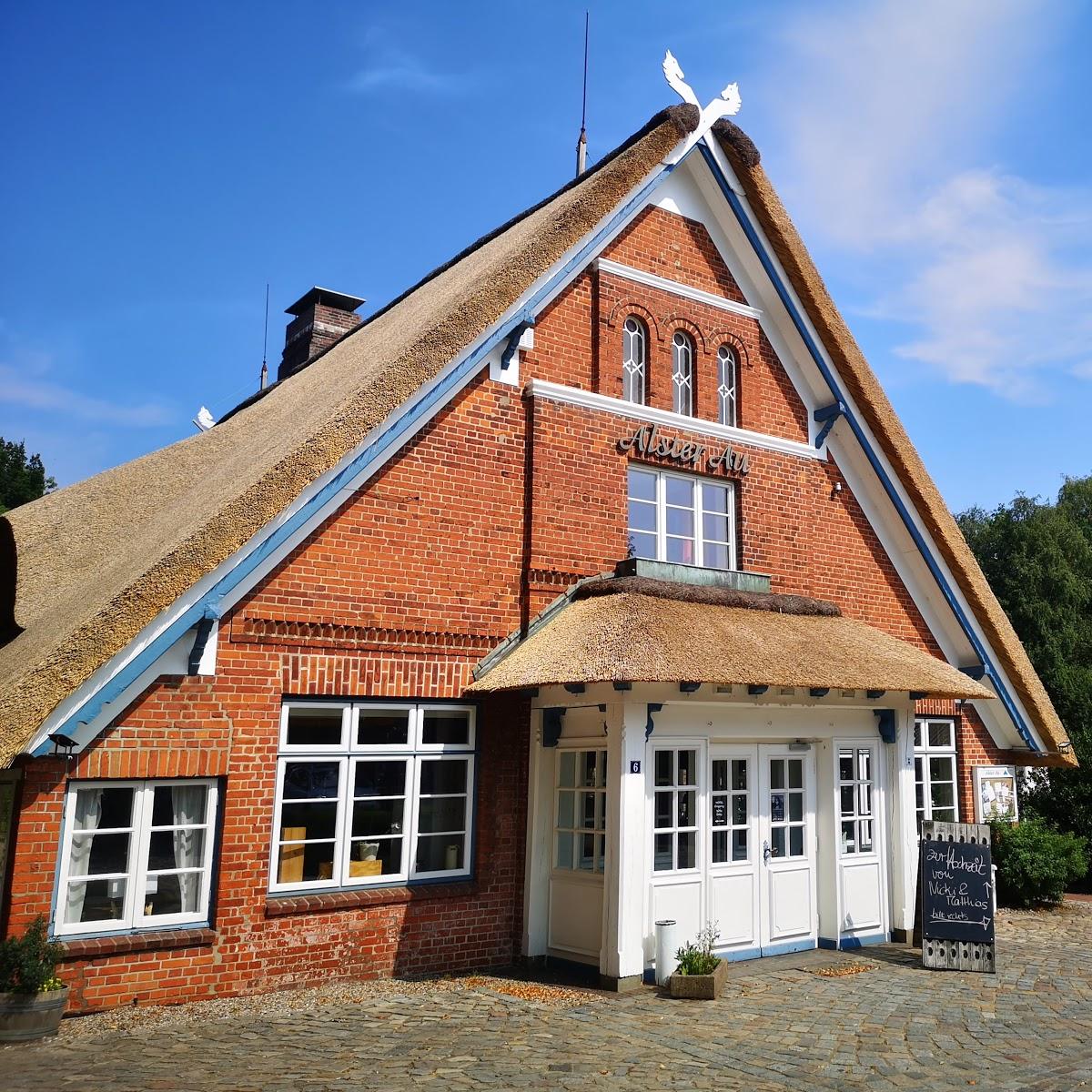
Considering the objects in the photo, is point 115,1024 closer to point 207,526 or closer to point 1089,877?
point 207,526

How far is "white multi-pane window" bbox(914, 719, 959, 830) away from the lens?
13.5 m

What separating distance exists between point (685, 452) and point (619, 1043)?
253 inches

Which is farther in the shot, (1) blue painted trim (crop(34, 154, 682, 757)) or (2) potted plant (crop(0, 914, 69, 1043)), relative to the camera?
(1) blue painted trim (crop(34, 154, 682, 757))

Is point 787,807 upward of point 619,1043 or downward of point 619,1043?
upward

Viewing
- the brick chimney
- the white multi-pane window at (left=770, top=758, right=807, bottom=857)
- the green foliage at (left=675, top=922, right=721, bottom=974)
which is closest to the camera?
the green foliage at (left=675, top=922, right=721, bottom=974)

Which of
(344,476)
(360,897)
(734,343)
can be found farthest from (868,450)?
(360,897)

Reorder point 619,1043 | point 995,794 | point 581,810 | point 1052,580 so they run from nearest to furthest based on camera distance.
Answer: point 619,1043, point 581,810, point 995,794, point 1052,580

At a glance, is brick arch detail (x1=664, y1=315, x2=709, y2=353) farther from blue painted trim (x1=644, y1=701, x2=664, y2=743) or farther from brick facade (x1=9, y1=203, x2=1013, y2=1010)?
blue painted trim (x1=644, y1=701, x2=664, y2=743)

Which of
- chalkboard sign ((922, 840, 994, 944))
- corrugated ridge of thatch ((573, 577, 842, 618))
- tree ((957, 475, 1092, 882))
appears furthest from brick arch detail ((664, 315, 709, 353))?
tree ((957, 475, 1092, 882))

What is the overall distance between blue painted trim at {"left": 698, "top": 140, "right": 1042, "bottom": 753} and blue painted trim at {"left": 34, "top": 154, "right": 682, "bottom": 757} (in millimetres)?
992

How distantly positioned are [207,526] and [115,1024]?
3607mm

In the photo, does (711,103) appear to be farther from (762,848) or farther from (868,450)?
(762,848)

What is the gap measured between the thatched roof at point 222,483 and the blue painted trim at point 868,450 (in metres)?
1.21

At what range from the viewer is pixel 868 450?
13086mm
